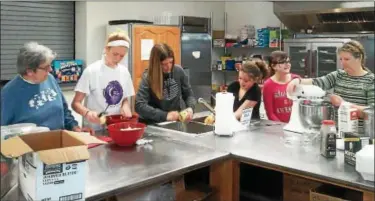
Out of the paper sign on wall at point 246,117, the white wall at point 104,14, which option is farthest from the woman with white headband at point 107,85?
the white wall at point 104,14

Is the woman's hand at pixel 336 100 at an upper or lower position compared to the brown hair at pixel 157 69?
lower

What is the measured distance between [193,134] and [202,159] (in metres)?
0.50

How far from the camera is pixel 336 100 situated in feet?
7.66

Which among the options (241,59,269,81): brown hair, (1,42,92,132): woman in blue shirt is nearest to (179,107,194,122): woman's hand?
(241,59,269,81): brown hair

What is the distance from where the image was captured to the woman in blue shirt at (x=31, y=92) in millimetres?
2035

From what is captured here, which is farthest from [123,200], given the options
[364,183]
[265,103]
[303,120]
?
[265,103]

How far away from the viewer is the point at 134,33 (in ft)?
15.5

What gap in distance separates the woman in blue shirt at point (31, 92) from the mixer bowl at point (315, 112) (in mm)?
1392

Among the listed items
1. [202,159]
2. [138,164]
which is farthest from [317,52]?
[138,164]

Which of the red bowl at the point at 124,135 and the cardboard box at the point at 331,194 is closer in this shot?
the cardboard box at the point at 331,194

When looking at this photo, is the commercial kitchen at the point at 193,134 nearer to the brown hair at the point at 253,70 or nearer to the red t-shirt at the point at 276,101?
the red t-shirt at the point at 276,101

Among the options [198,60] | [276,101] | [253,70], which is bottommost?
[276,101]

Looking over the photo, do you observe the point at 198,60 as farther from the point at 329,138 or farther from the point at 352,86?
the point at 329,138

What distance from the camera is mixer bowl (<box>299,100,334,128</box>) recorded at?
89.3 inches
